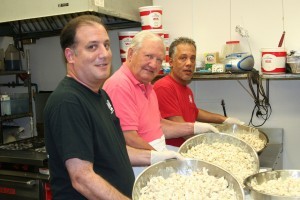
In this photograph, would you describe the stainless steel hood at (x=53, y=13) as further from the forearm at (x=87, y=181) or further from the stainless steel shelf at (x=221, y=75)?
the forearm at (x=87, y=181)

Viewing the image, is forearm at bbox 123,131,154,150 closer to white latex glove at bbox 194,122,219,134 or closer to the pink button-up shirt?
the pink button-up shirt

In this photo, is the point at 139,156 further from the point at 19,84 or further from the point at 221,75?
the point at 19,84

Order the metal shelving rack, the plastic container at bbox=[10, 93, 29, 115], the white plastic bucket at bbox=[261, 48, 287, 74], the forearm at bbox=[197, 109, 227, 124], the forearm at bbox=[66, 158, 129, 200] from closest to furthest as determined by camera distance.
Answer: the forearm at bbox=[66, 158, 129, 200] → the white plastic bucket at bbox=[261, 48, 287, 74] → the forearm at bbox=[197, 109, 227, 124] → the metal shelving rack → the plastic container at bbox=[10, 93, 29, 115]

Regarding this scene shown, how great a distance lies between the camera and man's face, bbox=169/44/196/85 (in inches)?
96.7

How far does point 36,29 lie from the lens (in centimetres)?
343

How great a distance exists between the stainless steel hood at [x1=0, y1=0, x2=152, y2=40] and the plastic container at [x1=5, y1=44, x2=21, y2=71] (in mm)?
159

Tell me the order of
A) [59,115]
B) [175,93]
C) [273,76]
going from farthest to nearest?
1. [273,76]
2. [175,93]
3. [59,115]

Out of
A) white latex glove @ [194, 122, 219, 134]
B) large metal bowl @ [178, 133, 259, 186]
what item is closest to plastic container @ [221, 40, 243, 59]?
white latex glove @ [194, 122, 219, 134]

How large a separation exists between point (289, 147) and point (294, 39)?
0.86 metres

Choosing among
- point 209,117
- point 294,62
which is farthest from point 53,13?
point 294,62

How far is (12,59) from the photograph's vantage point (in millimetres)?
3311

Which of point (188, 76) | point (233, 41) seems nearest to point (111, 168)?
point (188, 76)

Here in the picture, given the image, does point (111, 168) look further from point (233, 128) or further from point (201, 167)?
point (233, 128)

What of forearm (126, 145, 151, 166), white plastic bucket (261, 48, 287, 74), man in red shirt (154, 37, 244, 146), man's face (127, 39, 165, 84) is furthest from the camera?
white plastic bucket (261, 48, 287, 74)
